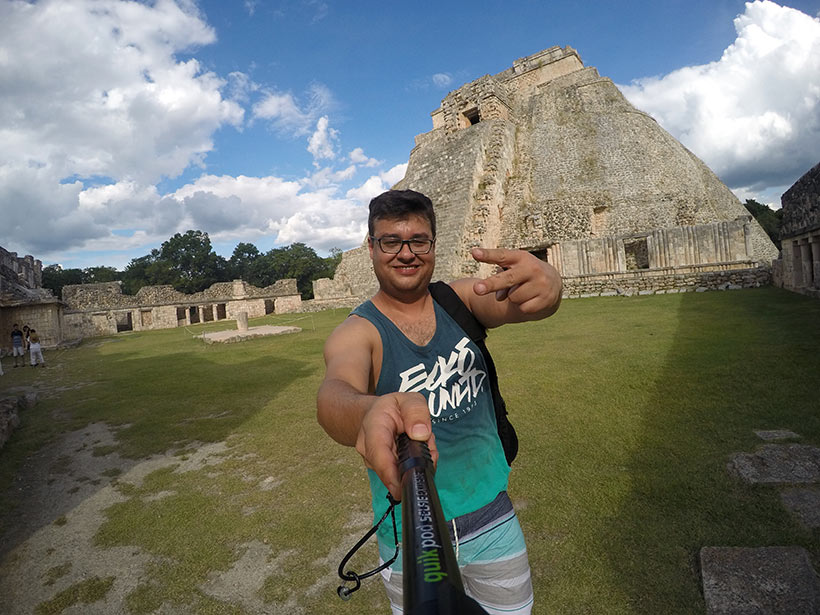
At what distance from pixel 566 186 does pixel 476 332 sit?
24.8 meters

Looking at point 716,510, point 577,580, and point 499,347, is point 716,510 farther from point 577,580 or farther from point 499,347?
point 499,347

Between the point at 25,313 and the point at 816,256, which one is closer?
the point at 816,256

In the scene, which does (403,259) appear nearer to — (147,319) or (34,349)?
(34,349)

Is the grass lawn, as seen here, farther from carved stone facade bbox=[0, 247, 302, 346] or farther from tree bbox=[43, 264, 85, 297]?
tree bbox=[43, 264, 85, 297]

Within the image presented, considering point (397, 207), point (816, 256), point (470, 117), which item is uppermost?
point (470, 117)

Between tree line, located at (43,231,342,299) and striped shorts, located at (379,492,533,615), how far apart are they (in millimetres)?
50400

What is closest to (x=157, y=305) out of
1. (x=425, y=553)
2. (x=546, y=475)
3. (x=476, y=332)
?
(x=546, y=475)

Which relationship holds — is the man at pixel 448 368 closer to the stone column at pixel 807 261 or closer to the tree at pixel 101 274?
the stone column at pixel 807 261

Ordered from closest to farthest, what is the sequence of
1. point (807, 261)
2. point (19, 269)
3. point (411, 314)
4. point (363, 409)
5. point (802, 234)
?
point (363, 409), point (411, 314), point (802, 234), point (807, 261), point (19, 269)

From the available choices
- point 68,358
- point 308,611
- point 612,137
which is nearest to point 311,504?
point 308,611

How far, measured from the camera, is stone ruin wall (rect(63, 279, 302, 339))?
29.3m

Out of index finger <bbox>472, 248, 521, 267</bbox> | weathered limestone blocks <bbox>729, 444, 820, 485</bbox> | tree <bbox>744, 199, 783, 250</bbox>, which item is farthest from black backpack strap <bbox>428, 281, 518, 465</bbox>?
tree <bbox>744, 199, 783, 250</bbox>

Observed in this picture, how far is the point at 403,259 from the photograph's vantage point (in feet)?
5.14

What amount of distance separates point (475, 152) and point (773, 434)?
2140 centimetres
